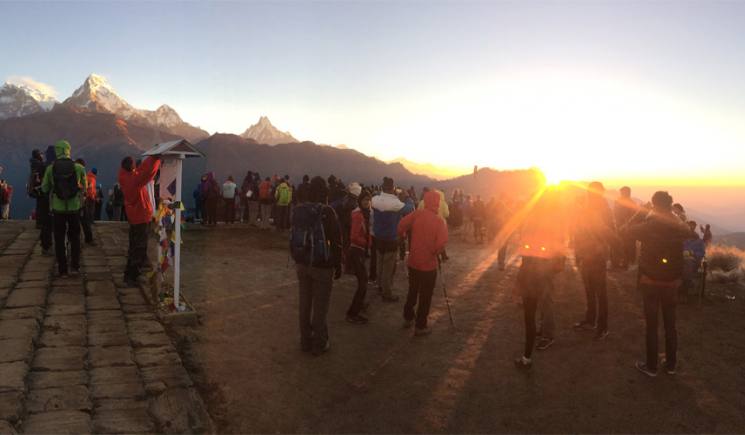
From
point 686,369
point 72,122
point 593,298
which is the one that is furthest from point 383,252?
point 72,122

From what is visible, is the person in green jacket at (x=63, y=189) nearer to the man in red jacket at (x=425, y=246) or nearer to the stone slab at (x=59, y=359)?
the stone slab at (x=59, y=359)

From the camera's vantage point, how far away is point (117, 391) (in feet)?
13.2

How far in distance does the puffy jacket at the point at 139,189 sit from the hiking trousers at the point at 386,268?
12.3ft

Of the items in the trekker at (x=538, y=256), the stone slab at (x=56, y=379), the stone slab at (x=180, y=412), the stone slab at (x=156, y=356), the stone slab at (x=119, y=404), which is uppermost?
the trekker at (x=538, y=256)

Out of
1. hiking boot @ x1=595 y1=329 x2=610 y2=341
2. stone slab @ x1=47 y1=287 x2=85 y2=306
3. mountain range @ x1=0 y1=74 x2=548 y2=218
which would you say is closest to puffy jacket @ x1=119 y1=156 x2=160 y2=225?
stone slab @ x1=47 y1=287 x2=85 y2=306

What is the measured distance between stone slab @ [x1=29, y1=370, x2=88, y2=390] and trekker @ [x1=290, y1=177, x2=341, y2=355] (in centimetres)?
224

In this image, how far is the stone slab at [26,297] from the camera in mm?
5969

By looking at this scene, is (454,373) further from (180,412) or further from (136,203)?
(136,203)

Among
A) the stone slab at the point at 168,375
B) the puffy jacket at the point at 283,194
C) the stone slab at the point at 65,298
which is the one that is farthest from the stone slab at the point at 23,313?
the puffy jacket at the point at 283,194

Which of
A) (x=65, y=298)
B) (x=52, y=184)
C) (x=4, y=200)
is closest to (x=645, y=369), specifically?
(x=65, y=298)

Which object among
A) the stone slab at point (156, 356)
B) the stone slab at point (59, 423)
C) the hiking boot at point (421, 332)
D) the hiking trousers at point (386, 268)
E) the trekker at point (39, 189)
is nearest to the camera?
the stone slab at point (59, 423)

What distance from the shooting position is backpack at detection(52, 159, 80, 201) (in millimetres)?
7055

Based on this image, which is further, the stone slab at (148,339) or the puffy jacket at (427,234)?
the puffy jacket at (427,234)

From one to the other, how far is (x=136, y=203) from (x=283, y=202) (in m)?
9.46
